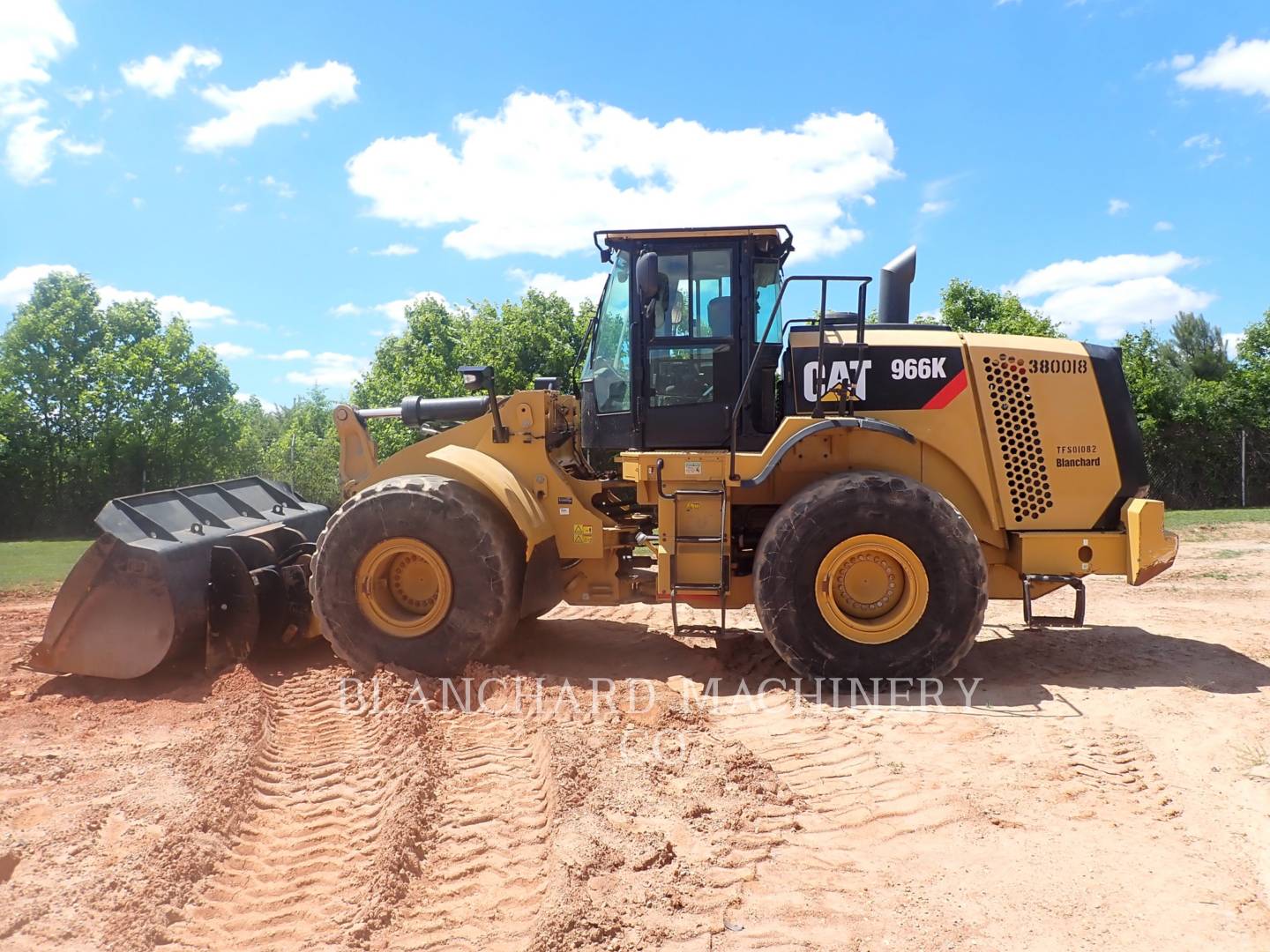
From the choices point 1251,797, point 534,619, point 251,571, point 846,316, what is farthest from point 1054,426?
point 251,571

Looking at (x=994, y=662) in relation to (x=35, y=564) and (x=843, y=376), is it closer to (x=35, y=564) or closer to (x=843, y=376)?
(x=843, y=376)

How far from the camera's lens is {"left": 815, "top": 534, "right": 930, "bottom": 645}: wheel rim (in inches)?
222

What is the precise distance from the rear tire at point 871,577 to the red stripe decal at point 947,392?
72cm

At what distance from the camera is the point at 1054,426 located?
6.08 metres

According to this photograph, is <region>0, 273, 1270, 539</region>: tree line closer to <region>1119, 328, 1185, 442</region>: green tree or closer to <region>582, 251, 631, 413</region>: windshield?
<region>1119, 328, 1185, 442</region>: green tree

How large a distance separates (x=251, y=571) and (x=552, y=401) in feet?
8.31

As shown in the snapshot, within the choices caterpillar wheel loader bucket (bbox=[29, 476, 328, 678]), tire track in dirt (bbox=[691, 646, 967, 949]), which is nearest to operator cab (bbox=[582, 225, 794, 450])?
tire track in dirt (bbox=[691, 646, 967, 949])

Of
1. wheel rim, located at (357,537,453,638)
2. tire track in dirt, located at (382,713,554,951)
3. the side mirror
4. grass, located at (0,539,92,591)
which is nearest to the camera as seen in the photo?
tire track in dirt, located at (382,713,554,951)

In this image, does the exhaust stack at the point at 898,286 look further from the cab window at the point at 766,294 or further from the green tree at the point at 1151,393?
the green tree at the point at 1151,393

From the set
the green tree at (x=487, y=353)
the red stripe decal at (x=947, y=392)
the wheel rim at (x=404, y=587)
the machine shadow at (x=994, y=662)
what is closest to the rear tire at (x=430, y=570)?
the wheel rim at (x=404, y=587)

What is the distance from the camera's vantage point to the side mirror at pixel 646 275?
19.0 ft

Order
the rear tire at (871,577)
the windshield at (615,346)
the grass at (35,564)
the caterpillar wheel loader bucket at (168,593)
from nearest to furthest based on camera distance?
the rear tire at (871,577)
the caterpillar wheel loader bucket at (168,593)
the windshield at (615,346)
the grass at (35,564)

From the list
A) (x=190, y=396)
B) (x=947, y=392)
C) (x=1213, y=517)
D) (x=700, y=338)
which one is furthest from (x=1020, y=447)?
(x=190, y=396)

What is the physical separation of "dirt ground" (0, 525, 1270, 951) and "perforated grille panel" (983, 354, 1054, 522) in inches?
47.3
